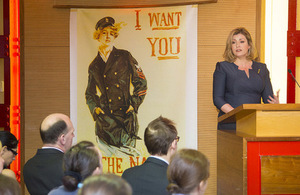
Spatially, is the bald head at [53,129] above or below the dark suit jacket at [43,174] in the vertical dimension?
above

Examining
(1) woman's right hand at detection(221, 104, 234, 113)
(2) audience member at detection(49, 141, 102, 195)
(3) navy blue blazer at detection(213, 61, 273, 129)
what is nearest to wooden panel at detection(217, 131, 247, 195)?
(1) woman's right hand at detection(221, 104, 234, 113)

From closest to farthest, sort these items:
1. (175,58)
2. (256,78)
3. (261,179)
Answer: (261,179) → (256,78) → (175,58)

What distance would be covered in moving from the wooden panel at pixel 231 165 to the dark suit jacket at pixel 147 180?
56 cm

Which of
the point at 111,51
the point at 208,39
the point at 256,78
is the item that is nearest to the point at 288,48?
the point at 208,39

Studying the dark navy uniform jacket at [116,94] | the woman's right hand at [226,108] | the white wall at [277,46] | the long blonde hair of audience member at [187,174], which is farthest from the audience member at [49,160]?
the white wall at [277,46]

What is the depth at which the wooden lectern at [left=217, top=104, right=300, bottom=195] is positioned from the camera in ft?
8.20

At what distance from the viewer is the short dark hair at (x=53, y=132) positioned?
2631mm

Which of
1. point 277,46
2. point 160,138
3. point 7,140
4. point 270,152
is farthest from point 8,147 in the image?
point 277,46

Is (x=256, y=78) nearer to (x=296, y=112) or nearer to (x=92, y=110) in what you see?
(x=296, y=112)

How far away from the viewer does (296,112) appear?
8.56 ft

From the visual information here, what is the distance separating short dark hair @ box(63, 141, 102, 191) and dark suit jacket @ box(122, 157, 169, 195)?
0.32 metres

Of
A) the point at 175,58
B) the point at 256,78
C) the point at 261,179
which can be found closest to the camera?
the point at 261,179

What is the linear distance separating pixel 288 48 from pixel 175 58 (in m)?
1.16

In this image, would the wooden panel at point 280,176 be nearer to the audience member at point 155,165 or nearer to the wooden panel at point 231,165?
the wooden panel at point 231,165
